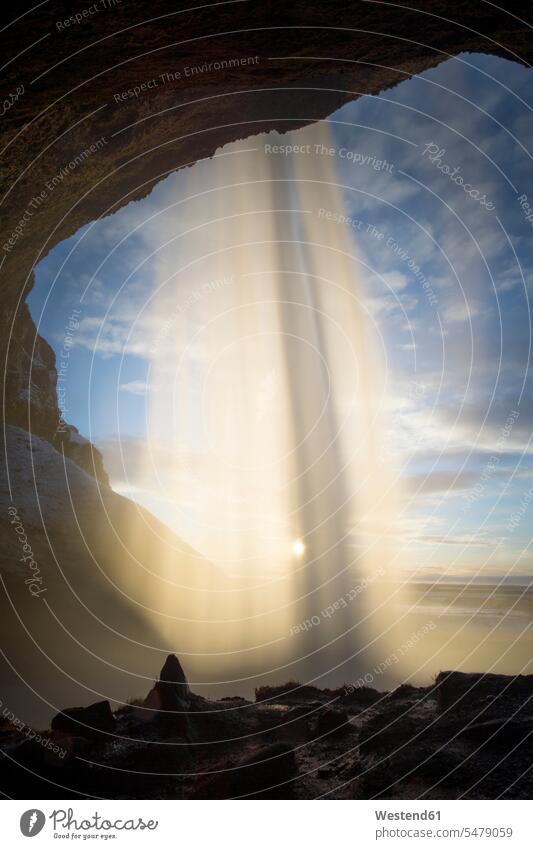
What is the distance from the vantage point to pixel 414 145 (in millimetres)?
17547

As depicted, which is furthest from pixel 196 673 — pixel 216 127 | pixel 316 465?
pixel 216 127

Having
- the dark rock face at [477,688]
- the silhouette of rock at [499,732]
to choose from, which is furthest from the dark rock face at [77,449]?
the silhouette of rock at [499,732]

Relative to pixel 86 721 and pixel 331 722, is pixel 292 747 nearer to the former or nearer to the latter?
pixel 331 722

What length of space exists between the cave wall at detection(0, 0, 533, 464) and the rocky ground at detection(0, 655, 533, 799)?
645 inches

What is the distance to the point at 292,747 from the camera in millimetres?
12117

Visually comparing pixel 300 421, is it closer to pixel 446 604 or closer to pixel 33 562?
pixel 446 604

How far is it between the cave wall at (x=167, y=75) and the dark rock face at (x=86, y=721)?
1598 centimetres

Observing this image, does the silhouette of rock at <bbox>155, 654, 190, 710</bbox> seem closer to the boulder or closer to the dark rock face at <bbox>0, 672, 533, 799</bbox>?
the dark rock face at <bbox>0, 672, 533, 799</bbox>

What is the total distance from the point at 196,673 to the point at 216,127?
2494 cm

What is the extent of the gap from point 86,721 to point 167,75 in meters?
18.8

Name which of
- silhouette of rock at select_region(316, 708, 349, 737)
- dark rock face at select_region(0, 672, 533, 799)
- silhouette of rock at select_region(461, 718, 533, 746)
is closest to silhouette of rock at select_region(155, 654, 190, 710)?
dark rock face at select_region(0, 672, 533, 799)

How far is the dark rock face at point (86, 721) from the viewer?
14.1 metres

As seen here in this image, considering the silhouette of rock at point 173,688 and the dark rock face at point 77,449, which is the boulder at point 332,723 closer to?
the silhouette of rock at point 173,688
